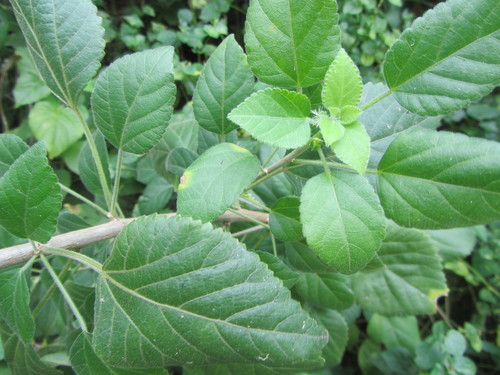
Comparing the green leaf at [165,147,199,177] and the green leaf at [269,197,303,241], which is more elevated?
the green leaf at [165,147,199,177]

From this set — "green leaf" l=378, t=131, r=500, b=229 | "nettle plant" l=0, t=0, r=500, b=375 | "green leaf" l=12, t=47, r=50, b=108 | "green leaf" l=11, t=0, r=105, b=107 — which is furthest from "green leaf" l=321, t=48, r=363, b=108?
"green leaf" l=12, t=47, r=50, b=108

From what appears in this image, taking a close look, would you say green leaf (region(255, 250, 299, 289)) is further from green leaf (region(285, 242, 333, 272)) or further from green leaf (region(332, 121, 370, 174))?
green leaf (region(332, 121, 370, 174))

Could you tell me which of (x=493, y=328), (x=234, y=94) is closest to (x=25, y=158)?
(x=234, y=94)

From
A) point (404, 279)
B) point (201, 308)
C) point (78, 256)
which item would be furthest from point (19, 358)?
point (404, 279)

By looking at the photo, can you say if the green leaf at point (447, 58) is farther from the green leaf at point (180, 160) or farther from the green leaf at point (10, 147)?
the green leaf at point (10, 147)

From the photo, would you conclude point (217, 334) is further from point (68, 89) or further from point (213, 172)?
point (68, 89)

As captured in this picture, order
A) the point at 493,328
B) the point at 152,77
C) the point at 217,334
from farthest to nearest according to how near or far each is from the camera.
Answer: the point at 493,328 → the point at 152,77 → the point at 217,334

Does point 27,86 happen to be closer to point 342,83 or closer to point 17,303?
point 17,303
